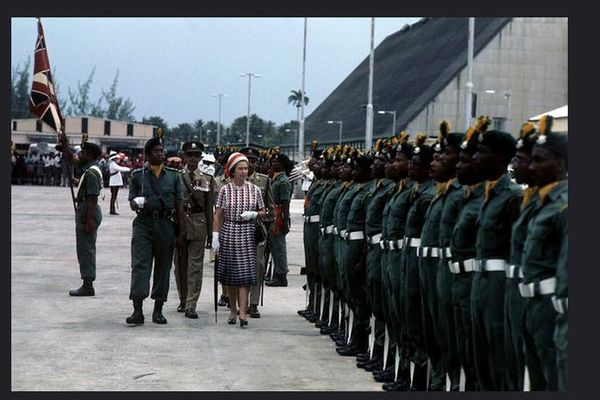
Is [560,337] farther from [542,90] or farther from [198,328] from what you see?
[542,90]

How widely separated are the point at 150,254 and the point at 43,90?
2.90 metres

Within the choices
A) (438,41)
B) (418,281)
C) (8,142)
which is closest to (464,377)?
(418,281)

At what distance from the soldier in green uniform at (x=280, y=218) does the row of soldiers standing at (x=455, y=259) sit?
4.19 meters

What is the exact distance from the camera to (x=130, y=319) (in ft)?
39.4

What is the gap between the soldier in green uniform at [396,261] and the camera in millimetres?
8633

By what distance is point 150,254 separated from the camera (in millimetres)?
12070

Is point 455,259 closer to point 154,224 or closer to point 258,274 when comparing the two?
point 154,224

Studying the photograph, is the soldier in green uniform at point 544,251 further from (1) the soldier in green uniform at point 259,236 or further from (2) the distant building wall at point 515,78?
(2) the distant building wall at point 515,78

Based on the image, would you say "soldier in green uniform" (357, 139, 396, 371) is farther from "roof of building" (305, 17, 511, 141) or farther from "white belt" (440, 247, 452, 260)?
"roof of building" (305, 17, 511, 141)

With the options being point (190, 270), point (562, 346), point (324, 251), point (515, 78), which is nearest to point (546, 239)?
point (562, 346)

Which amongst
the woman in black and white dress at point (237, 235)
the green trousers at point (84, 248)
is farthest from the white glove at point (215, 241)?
the green trousers at point (84, 248)

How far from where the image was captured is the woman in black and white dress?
477 inches

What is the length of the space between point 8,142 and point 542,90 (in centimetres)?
6773

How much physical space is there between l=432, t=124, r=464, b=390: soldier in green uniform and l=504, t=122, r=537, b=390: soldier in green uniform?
40.5 inches
